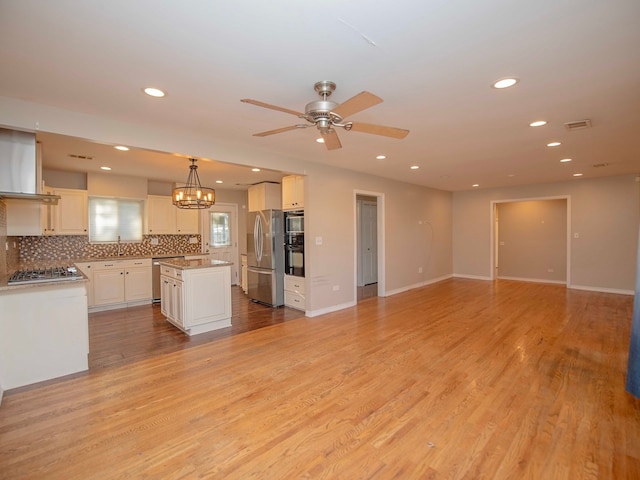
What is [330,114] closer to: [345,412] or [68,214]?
[345,412]

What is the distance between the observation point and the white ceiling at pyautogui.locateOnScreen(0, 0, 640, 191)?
165cm

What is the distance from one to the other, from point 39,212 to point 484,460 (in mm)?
5313

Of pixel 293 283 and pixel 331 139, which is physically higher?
pixel 331 139

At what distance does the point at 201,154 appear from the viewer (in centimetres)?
375

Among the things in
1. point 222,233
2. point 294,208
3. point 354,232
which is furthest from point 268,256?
point 222,233

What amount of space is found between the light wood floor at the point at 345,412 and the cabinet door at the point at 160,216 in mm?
3467

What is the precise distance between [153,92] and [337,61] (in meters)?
1.53

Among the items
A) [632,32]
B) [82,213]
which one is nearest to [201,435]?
[632,32]

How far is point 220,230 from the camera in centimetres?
788

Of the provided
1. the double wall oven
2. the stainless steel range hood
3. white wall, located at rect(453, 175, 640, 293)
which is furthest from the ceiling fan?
white wall, located at rect(453, 175, 640, 293)

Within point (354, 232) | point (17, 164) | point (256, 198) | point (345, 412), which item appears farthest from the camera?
point (256, 198)

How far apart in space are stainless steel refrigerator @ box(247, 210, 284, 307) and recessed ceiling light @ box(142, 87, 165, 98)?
10.7ft

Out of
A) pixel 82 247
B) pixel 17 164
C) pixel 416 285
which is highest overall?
pixel 17 164

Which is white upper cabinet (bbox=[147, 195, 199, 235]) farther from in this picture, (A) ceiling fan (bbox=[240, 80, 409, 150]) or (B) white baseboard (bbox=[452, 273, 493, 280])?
(B) white baseboard (bbox=[452, 273, 493, 280])
